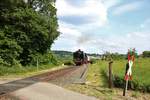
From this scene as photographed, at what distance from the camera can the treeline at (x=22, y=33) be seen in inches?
1876

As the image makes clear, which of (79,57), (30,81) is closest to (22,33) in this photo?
(30,81)

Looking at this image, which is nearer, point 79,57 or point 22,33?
point 22,33

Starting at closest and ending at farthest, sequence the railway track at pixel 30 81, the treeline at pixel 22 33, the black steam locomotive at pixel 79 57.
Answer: the railway track at pixel 30 81, the treeline at pixel 22 33, the black steam locomotive at pixel 79 57

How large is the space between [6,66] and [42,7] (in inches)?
804

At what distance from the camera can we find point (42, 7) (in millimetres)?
63812

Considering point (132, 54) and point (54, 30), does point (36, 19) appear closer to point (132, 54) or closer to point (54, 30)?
point (54, 30)

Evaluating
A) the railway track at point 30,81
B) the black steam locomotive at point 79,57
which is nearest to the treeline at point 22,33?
the railway track at point 30,81

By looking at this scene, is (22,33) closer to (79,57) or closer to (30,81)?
(30,81)

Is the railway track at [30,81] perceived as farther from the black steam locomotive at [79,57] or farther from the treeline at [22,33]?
the black steam locomotive at [79,57]

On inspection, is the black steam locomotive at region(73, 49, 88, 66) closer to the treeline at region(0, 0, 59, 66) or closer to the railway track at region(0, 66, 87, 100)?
the treeline at region(0, 0, 59, 66)

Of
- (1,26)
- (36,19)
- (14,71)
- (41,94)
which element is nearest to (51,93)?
(41,94)

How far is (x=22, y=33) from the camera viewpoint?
52625mm

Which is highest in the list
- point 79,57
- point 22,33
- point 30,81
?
point 22,33

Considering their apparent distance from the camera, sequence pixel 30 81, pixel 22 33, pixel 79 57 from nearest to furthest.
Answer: pixel 30 81
pixel 22 33
pixel 79 57
